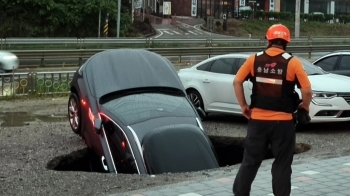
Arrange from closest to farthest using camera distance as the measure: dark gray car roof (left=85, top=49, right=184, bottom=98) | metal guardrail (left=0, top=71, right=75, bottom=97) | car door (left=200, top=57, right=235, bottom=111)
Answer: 1. dark gray car roof (left=85, top=49, right=184, bottom=98)
2. car door (left=200, top=57, right=235, bottom=111)
3. metal guardrail (left=0, top=71, right=75, bottom=97)

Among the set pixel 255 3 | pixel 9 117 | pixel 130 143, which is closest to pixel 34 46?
pixel 9 117

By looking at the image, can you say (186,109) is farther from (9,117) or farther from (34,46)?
(34,46)

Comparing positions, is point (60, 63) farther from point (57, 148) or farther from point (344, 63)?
point (57, 148)

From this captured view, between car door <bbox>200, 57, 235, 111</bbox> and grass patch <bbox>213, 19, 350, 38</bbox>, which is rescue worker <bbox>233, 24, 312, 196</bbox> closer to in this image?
car door <bbox>200, 57, 235, 111</bbox>

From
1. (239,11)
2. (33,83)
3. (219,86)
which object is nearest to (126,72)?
(219,86)

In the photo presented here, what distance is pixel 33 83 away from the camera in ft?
59.2

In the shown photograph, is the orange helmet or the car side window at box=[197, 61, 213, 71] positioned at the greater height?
the orange helmet

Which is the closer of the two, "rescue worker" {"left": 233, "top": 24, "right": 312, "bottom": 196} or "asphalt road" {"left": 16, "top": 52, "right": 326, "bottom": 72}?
"rescue worker" {"left": 233, "top": 24, "right": 312, "bottom": 196}

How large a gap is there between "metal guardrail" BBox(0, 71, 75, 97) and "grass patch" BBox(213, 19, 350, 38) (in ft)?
168

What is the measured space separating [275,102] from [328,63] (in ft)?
33.3

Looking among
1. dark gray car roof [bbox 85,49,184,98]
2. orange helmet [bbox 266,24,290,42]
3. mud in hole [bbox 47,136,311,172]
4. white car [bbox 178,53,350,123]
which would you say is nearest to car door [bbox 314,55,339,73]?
white car [bbox 178,53,350,123]

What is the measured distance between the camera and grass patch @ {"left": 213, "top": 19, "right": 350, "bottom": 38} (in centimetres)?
7061

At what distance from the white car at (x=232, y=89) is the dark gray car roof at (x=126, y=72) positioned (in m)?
2.51

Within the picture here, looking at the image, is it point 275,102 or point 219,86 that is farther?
point 219,86
